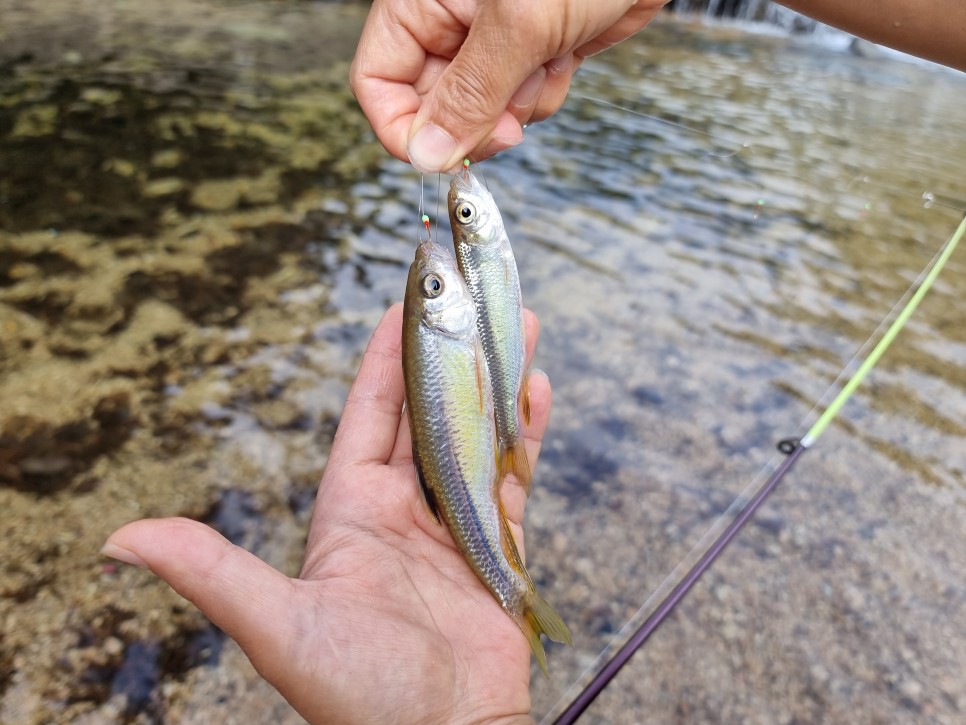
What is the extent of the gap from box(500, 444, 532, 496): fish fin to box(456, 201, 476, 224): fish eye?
0.99 meters

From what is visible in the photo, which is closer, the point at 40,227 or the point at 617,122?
the point at 40,227

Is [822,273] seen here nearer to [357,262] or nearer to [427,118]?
[357,262]

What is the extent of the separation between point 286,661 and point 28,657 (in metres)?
1.92

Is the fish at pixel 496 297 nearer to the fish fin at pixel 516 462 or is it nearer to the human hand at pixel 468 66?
the fish fin at pixel 516 462

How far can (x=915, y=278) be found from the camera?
7.29m

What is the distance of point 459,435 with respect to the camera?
2766 mm

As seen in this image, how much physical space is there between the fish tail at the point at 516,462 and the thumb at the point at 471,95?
1225mm

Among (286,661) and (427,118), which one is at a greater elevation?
(427,118)

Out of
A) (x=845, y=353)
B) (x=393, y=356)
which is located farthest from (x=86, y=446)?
(x=845, y=353)

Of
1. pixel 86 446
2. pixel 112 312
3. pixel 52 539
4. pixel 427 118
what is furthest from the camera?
pixel 112 312

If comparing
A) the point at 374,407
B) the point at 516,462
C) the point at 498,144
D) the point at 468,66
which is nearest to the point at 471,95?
the point at 468,66


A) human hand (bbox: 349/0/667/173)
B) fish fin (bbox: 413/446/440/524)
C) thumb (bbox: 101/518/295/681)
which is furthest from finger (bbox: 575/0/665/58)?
thumb (bbox: 101/518/295/681)

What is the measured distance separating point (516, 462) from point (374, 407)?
710 millimetres

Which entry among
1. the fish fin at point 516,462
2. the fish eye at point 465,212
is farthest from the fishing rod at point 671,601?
the fish eye at point 465,212
